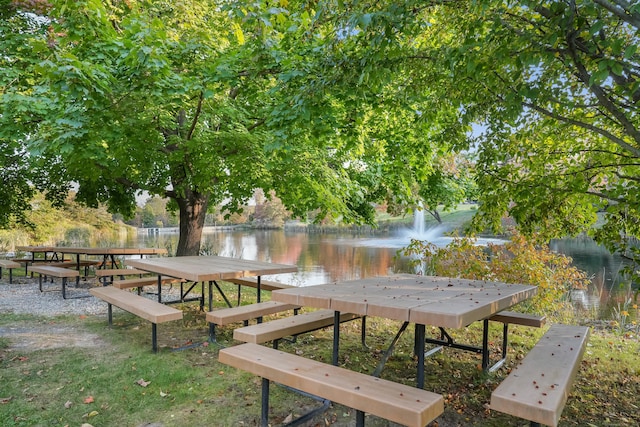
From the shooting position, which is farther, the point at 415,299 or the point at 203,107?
the point at 203,107

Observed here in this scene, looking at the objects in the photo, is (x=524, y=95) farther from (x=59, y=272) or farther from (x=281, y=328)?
(x=59, y=272)

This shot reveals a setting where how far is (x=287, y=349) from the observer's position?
4.21 meters

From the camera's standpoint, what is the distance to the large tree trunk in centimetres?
927

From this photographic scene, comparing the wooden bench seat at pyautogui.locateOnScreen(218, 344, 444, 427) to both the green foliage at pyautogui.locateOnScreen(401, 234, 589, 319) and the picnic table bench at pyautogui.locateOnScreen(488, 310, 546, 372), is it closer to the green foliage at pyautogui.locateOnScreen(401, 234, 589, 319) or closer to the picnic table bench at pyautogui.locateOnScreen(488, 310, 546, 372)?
the picnic table bench at pyautogui.locateOnScreen(488, 310, 546, 372)

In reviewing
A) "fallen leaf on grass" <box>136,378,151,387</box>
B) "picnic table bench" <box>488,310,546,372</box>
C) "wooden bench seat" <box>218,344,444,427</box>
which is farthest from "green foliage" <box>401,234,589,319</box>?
"fallen leaf on grass" <box>136,378,151,387</box>

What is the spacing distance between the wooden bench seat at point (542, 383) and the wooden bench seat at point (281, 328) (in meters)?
1.69

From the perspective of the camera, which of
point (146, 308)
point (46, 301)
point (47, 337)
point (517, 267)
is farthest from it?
point (46, 301)

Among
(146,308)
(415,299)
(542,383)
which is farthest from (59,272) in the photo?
(542,383)

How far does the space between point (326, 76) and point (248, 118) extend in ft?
15.7

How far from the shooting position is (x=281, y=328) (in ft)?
10.9

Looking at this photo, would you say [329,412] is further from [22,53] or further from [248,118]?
[22,53]

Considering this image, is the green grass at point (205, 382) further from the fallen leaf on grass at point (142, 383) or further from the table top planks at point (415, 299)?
the table top planks at point (415, 299)

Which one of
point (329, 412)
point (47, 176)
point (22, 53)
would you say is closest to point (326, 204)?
point (329, 412)

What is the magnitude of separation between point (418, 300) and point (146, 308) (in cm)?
278
